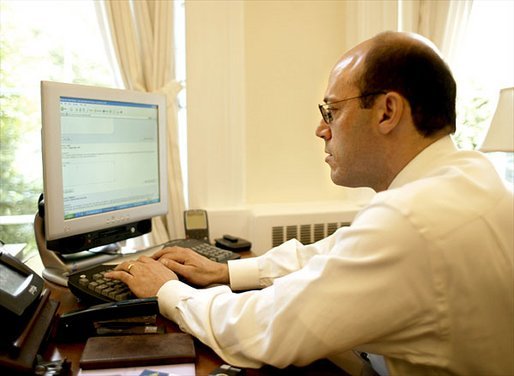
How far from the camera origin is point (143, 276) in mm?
1066

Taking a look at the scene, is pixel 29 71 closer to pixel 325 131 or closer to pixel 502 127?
pixel 325 131

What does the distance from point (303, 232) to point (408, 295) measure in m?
1.24

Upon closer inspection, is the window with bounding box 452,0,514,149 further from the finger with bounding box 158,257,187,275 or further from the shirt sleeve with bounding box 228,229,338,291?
the finger with bounding box 158,257,187,275

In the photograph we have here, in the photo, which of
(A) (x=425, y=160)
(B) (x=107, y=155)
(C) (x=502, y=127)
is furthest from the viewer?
(C) (x=502, y=127)

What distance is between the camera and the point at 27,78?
184 cm

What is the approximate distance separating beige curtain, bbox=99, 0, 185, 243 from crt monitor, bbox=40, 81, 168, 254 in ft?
1.01

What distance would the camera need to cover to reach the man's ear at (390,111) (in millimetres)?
939

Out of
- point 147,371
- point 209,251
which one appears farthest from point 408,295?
point 209,251

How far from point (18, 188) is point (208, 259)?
1.02 meters

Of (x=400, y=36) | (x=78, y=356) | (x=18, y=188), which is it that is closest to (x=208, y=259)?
(x=78, y=356)

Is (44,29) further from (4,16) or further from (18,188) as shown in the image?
(18,188)

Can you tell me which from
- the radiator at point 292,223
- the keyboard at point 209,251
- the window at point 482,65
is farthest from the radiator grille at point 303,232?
the window at point 482,65

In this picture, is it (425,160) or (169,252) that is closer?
(425,160)

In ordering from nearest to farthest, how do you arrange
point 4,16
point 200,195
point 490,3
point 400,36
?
1. point 400,36
2. point 4,16
3. point 200,195
4. point 490,3
